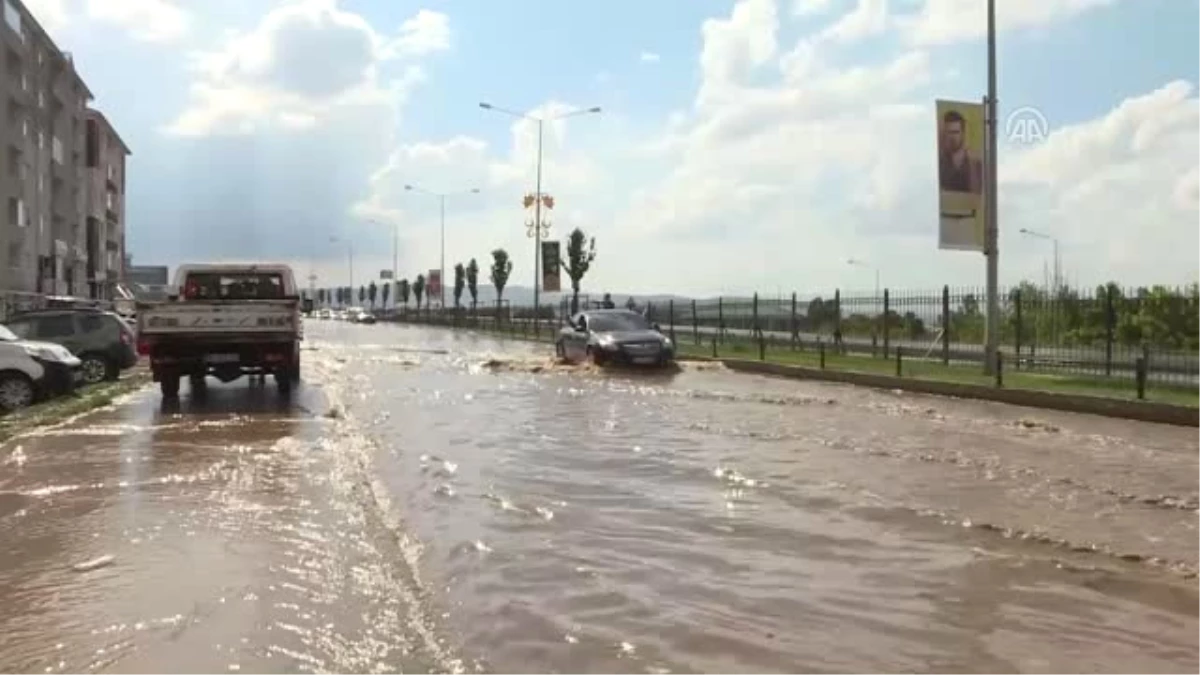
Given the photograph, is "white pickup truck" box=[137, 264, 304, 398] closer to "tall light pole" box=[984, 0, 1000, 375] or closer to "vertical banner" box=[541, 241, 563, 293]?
"tall light pole" box=[984, 0, 1000, 375]

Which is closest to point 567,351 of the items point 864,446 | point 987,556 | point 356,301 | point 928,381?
point 928,381

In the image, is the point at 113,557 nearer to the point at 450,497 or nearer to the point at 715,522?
the point at 450,497

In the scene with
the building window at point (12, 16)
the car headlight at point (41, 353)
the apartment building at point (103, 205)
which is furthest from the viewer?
the apartment building at point (103, 205)

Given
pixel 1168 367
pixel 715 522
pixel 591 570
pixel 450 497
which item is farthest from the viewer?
pixel 1168 367

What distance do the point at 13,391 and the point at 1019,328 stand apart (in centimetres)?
2101

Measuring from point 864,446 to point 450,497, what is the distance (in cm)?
586

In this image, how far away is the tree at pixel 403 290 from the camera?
476ft

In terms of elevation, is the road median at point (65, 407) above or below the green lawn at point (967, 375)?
below

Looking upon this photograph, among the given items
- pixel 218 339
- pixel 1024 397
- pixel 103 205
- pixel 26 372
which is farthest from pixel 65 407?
pixel 103 205

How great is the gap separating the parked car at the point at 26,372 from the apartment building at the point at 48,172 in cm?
3943

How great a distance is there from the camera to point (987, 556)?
8.35 meters

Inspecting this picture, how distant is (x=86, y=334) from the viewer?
2550cm

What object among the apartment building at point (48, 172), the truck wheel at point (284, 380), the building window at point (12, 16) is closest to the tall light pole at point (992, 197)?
the truck wheel at point (284, 380)

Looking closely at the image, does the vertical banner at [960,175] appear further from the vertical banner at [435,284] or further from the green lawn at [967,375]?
the vertical banner at [435,284]
